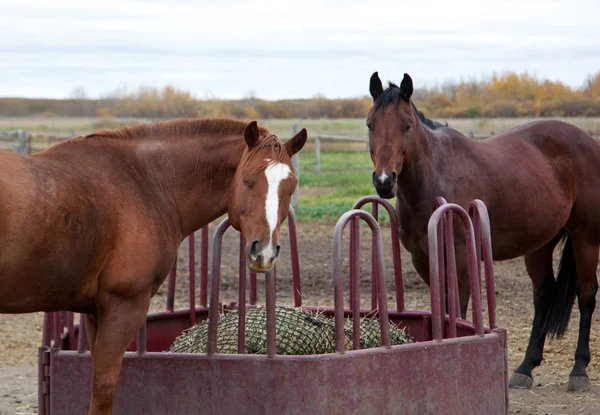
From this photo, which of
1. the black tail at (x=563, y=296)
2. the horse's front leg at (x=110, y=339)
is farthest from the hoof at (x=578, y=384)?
the horse's front leg at (x=110, y=339)

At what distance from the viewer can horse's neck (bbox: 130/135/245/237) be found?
14.7 feet

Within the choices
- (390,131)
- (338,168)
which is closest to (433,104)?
(338,168)

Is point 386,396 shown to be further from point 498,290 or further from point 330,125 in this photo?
point 330,125

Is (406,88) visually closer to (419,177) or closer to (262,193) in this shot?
(419,177)

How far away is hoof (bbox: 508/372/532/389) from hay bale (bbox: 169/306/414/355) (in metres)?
1.58

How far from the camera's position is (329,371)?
13.8 ft

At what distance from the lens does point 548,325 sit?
6.90m

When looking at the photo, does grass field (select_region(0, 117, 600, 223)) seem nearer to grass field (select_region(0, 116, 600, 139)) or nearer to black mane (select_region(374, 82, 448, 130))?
grass field (select_region(0, 116, 600, 139))

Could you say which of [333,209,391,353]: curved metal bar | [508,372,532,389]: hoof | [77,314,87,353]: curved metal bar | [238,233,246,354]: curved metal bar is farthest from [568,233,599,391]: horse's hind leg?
[77,314,87,353]: curved metal bar

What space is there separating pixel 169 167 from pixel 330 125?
1436 inches

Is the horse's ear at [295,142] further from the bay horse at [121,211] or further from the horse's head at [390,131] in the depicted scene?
the horse's head at [390,131]

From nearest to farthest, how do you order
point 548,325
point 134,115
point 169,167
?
1. point 169,167
2. point 548,325
3. point 134,115

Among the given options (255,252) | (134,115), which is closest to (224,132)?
(255,252)

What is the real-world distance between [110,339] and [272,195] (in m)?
1.01
